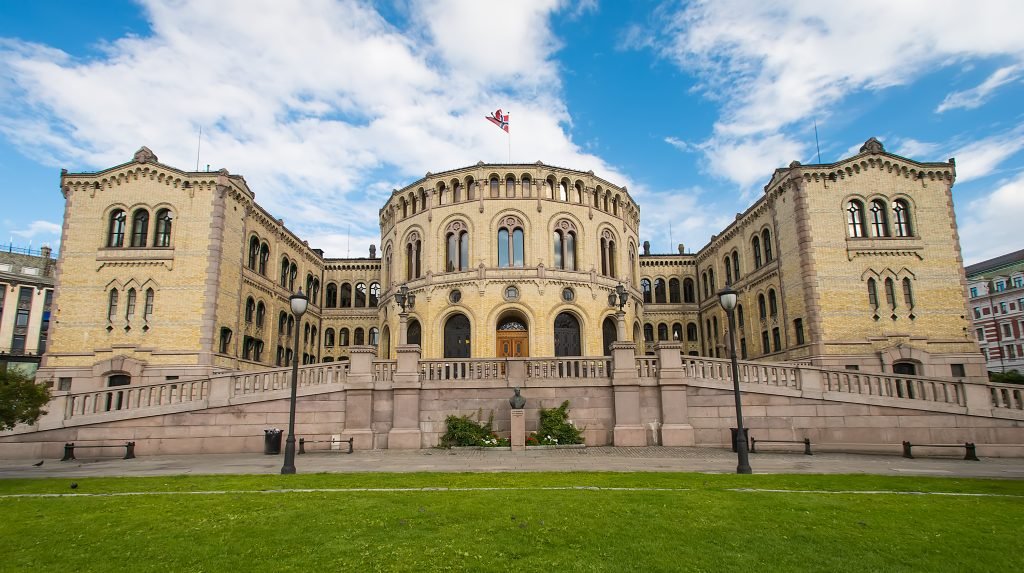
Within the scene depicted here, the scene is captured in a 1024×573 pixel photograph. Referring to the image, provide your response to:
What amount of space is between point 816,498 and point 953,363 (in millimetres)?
29028

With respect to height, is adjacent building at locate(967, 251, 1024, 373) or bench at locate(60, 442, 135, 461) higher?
adjacent building at locate(967, 251, 1024, 373)

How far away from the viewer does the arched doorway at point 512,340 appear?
35.8m

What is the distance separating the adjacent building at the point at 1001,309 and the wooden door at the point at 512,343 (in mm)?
65200

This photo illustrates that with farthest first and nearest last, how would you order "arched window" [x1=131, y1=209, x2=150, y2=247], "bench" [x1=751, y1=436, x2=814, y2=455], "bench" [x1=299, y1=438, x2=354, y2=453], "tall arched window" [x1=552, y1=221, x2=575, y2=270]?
"tall arched window" [x1=552, y1=221, x2=575, y2=270]
"arched window" [x1=131, y1=209, x2=150, y2=247]
"bench" [x1=299, y1=438, x2=354, y2=453]
"bench" [x1=751, y1=436, x2=814, y2=455]

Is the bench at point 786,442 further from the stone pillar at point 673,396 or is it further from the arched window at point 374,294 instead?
the arched window at point 374,294

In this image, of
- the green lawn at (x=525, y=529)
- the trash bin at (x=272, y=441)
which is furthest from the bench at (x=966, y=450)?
the trash bin at (x=272, y=441)

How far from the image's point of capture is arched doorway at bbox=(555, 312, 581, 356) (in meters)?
36.1

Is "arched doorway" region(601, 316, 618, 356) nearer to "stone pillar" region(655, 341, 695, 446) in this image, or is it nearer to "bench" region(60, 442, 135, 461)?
"stone pillar" region(655, 341, 695, 446)

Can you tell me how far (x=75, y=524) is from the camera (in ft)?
28.7

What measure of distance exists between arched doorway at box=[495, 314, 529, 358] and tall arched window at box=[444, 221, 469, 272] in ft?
15.4

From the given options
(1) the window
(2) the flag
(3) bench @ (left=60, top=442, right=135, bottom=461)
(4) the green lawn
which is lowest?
(4) the green lawn

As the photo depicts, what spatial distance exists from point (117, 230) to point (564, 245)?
26656 mm

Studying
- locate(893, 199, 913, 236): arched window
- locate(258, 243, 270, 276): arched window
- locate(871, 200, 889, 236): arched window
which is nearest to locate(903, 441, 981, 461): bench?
locate(871, 200, 889, 236): arched window

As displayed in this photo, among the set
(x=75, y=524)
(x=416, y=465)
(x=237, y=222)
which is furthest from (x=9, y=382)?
(x=237, y=222)
